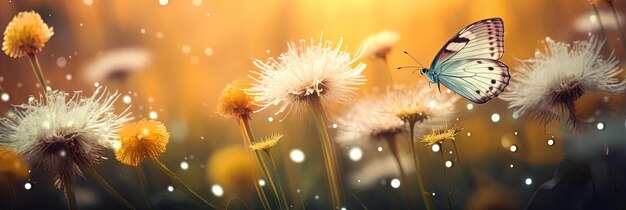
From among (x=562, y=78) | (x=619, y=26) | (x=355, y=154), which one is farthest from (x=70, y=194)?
(x=619, y=26)

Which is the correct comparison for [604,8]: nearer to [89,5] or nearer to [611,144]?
[611,144]

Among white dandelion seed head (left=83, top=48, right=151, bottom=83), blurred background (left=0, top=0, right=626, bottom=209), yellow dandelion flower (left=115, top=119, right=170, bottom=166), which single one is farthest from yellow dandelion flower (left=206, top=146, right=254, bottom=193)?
white dandelion seed head (left=83, top=48, right=151, bottom=83)

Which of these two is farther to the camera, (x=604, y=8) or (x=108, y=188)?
(x=108, y=188)

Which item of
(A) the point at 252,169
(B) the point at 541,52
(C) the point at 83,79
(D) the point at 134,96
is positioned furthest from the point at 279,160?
(B) the point at 541,52

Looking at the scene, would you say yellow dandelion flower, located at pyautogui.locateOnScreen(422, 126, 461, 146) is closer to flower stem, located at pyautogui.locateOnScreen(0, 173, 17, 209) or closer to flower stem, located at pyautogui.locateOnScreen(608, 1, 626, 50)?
flower stem, located at pyautogui.locateOnScreen(608, 1, 626, 50)

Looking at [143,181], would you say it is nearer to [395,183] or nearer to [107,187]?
[107,187]
